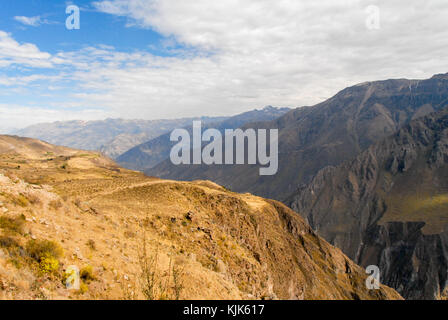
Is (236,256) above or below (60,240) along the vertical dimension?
below

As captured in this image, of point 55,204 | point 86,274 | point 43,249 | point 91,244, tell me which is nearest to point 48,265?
point 43,249

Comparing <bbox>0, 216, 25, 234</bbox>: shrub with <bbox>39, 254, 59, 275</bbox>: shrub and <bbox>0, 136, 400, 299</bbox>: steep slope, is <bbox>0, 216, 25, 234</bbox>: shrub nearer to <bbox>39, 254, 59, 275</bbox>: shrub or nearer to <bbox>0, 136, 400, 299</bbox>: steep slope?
<bbox>0, 136, 400, 299</bbox>: steep slope

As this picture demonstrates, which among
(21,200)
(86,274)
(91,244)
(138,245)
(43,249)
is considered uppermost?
(21,200)

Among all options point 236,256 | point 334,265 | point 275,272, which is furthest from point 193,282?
point 334,265

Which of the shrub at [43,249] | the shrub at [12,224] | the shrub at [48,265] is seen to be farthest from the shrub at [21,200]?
the shrub at [48,265]

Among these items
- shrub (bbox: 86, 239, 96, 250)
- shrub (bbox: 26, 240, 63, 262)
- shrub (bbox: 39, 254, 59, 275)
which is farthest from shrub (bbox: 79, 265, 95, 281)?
shrub (bbox: 86, 239, 96, 250)

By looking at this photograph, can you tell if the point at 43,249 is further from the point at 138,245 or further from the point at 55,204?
the point at 138,245

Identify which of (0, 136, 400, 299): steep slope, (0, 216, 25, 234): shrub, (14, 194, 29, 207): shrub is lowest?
(0, 136, 400, 299): steep slope
